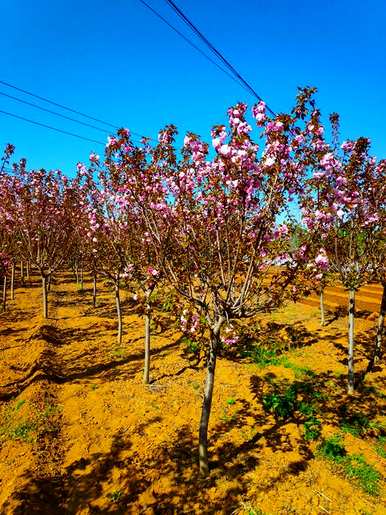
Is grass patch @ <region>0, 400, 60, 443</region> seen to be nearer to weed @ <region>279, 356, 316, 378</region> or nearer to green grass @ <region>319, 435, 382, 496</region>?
green grass @ <region>319, 435, 382, 496</region>

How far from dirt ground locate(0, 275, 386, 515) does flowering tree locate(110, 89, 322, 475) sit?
908 mm

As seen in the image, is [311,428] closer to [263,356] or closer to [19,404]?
[263,356]

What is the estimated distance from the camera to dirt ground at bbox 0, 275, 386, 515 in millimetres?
6277

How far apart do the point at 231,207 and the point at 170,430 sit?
19.7 ft

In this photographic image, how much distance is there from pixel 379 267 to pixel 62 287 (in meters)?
27.1

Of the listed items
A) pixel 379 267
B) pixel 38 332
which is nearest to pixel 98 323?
pixel 38 332

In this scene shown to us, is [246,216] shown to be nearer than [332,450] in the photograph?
Yes

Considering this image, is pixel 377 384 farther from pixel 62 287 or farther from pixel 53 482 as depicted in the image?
pixel 62 287

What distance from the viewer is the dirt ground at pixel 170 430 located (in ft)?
20.6

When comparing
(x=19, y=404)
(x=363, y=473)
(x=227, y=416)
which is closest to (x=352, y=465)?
(x=363, y=473)

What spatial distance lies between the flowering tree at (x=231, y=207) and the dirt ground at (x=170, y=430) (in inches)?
35.8

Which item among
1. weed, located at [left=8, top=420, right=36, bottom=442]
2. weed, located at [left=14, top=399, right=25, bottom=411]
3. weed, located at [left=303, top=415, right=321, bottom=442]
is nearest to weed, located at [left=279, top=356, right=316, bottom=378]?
weed, located at [left=303, top=415, right=321, bottom=442]

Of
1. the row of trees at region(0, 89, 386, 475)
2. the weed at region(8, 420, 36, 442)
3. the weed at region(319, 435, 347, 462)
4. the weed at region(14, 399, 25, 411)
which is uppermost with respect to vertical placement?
the row of trees at region(0, 89, 386, 475)

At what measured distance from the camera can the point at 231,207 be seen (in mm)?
5738
